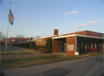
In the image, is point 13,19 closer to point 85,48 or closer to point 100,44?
point 85,48

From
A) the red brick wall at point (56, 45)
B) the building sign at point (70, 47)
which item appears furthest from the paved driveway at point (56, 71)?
the red brick wall at point (56, 45)

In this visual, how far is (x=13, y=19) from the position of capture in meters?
16.3

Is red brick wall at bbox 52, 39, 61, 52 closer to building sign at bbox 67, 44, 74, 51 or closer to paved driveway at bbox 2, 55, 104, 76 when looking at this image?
building sign at bbox 67, 44, 74, 51

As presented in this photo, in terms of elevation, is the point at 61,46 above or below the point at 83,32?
below

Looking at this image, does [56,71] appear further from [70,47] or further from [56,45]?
[56,45]

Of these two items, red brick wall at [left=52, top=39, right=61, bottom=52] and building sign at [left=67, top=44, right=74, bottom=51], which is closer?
building sign at [left=67, top=44, right=74, bottom=51]

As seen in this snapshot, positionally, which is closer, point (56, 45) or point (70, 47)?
point (70, 47)

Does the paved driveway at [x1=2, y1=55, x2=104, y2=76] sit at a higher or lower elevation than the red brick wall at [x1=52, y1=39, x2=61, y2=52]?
lower

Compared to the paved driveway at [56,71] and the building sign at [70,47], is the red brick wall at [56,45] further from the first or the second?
the paved driveway at [56,71]

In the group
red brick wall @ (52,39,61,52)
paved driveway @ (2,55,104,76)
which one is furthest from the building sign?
paved driveway @ (2,55,104,76)

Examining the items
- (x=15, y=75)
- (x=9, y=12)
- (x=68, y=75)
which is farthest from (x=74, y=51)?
(x=9, y=12)

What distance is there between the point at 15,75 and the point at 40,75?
1.55 meters

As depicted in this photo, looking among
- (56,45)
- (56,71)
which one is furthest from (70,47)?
(56,71)

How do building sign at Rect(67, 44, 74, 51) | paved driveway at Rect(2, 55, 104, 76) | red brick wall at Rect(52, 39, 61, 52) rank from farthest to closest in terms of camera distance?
red brick wall at Rect(52, 39, 61, 52) → building sign at Rect(67, 44, 74, 51) → paved driveway at Rect(2, 55, 104, 76)
